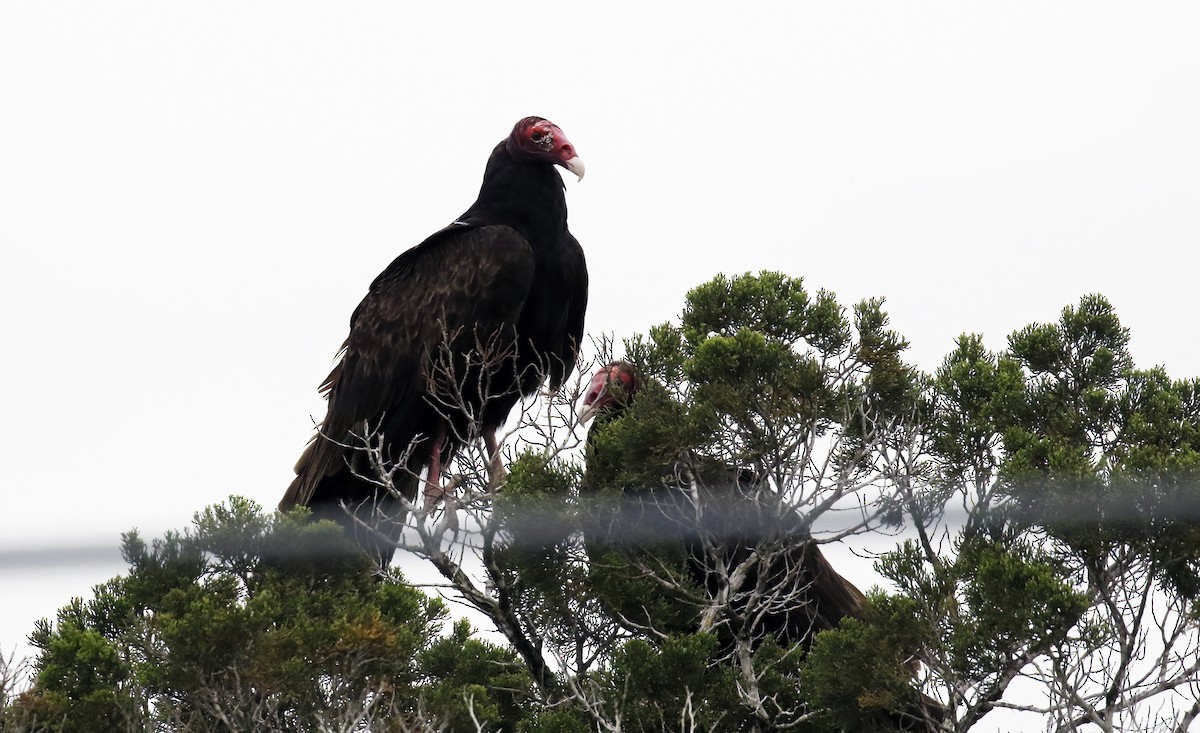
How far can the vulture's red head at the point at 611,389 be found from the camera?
5469 millimetres

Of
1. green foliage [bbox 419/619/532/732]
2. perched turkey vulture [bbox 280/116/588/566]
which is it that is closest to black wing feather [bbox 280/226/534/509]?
perched turkey vulture [bbox 280/116/588/566]

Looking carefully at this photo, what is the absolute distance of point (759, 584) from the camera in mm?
4727

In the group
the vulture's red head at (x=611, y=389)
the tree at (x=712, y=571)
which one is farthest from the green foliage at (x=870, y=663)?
the vulture's red head at (x=611, y=389)

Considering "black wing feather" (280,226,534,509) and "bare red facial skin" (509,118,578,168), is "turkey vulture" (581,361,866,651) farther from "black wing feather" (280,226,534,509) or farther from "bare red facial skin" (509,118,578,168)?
"bare red facial skin" (509,118,578,168)

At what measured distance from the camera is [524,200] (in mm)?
6777

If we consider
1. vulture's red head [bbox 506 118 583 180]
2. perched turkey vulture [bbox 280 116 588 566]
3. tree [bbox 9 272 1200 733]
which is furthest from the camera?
vulture's red head [bbox 506 118 583 180]

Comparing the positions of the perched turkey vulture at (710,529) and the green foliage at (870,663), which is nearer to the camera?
the green foliage at (870,663)

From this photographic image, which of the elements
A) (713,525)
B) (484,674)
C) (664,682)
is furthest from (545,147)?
(664,682)

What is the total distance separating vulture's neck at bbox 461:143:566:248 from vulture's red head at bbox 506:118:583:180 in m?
0.04

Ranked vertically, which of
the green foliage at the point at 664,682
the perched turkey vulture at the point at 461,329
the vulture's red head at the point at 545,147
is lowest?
the green foliage at the point at 664,682

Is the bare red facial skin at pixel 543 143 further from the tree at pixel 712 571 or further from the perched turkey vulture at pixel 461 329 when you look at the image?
A: the tree at pixel 712 571

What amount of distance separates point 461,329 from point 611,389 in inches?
47.2

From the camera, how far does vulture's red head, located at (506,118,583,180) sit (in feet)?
22.7

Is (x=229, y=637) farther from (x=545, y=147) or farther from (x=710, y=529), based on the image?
(x=545, y=147)
